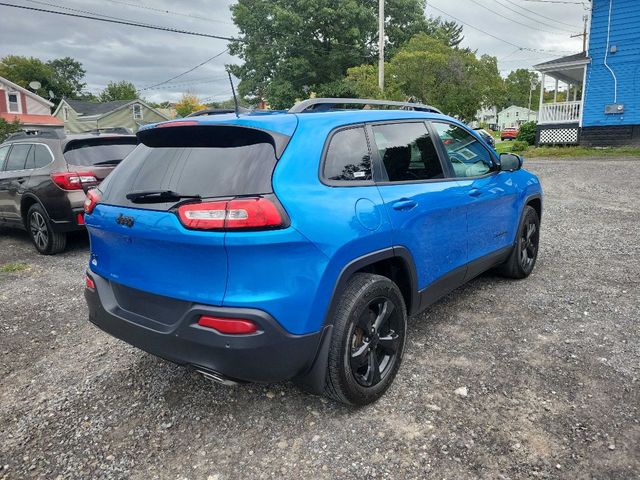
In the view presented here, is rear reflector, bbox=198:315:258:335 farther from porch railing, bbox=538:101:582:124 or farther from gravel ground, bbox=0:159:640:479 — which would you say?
porch railing, bbox=538:101:582:124

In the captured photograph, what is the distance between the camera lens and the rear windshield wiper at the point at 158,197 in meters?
2.39

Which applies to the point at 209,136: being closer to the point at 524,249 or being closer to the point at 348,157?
the point at 348,157

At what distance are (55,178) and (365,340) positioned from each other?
5.13 m

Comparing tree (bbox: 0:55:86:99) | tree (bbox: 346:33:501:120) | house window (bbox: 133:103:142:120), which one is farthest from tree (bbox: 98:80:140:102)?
tree (bbox: 346:33:501:120)

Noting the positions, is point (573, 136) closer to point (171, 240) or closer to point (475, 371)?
point (475, 371)

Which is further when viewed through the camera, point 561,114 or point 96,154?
point 561,114

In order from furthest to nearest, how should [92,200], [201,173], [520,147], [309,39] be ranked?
1. [309,39]
2. [520,147]
3. [92,200]
4. [201,173]

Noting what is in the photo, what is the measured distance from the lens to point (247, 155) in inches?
94.8

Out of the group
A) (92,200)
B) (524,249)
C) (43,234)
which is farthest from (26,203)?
(524,249)

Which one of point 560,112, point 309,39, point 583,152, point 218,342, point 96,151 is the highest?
point 309,39

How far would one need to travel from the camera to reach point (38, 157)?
21.6 ft

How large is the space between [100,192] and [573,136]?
71.9 ft

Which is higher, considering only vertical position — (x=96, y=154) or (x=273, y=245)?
(x=96, y=154)

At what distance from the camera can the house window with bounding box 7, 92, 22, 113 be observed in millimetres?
45531
